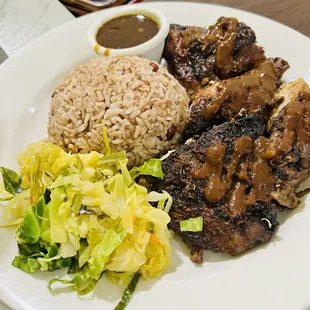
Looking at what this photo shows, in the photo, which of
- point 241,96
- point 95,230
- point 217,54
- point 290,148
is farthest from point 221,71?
point 95,230

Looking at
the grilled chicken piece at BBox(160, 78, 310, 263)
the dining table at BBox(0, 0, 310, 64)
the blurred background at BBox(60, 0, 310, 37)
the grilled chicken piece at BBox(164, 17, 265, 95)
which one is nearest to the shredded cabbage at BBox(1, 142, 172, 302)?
the grilled chicken piece at BBox(160, 78, 310, 263)

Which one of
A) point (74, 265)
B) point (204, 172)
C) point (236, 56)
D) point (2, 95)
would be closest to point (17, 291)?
point (74, 265)

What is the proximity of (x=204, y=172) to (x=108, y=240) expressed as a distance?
21.6 inches

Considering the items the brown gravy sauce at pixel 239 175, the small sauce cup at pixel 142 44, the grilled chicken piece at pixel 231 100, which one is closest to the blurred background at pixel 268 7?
the small sauce cup at pixel 142 44

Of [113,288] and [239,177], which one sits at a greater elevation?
[239,177]

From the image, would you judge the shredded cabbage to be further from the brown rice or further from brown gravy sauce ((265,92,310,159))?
brown gravy sauce ((265,92,310,159))

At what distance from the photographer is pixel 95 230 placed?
2172mm

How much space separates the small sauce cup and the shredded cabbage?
0.91m

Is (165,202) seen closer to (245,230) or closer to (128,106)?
(245,230)

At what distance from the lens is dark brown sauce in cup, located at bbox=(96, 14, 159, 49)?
3032 millimetres

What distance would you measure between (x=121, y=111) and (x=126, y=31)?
2.71 feet

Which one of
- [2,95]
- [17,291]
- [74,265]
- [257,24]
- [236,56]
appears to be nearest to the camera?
[17,291]

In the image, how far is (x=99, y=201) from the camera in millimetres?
2170

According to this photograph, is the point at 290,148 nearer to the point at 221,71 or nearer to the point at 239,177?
the point at 239,177
